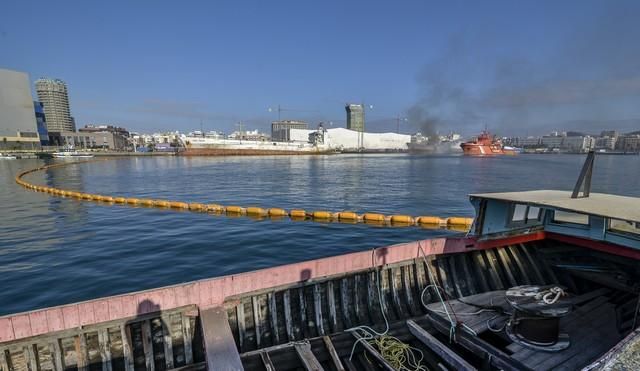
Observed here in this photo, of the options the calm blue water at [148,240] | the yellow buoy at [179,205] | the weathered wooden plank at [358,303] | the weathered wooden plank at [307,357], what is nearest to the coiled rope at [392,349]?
the weathered wooden plank at [358,303]

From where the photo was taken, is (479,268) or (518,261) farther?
(518,261)

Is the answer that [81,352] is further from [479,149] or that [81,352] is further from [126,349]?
[479,149]

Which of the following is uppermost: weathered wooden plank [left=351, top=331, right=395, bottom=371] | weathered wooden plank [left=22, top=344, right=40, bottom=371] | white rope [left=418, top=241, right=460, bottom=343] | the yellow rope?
weathered wooden plank [left=22, top=344, right=40, bottom=371]

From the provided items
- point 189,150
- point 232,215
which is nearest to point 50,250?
point 232,215

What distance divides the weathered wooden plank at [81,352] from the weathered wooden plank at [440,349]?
7.36 m

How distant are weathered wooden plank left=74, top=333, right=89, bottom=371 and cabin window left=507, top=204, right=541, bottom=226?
39.3ft

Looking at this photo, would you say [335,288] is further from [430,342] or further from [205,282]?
[205,282]

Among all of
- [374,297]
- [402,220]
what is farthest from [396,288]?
[402,220]

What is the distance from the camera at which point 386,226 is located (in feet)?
76.8

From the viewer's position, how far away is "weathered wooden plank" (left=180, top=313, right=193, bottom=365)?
6.73 m

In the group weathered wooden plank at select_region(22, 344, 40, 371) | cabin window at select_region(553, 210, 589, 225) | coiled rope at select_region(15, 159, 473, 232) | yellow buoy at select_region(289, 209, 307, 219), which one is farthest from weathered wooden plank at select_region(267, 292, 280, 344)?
yellow buoy at select_region(289, 209, 307, 219)

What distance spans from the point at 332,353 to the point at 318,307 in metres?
1.51

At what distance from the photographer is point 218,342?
18.8 feet

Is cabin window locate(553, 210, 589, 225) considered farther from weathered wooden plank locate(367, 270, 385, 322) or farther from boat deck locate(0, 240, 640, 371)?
weathered wooden plank locate(367, 270, 385, 322)
